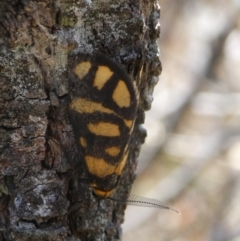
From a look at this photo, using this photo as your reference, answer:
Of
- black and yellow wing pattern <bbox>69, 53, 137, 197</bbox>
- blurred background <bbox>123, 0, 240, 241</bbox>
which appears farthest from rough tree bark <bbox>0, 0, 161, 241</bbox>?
blurred background <bbox>123, 0, 240, 241</bbox>

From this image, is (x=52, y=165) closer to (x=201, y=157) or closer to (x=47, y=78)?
(x=47, y=78)

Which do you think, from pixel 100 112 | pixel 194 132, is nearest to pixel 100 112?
pixel 100 112

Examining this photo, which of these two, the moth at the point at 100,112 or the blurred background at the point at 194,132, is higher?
the blurred background at the point at 194,132

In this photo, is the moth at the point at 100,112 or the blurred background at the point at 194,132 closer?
the moth at the point at 100,112

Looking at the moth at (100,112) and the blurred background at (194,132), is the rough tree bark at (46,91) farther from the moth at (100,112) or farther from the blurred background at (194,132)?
the blurred background at (194,132)

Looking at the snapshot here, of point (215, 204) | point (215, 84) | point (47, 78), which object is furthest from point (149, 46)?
point (215, 204)

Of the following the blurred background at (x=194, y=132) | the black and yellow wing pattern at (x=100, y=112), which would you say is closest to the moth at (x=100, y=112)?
the black and yellow wing pattern at (x=100, y=112)
